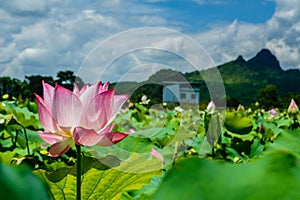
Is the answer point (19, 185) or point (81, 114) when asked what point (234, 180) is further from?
point (81, 114)

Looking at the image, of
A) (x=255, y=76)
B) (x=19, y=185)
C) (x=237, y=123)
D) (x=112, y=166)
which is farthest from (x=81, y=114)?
(x=255, y=76)

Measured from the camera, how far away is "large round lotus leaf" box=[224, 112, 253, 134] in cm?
277

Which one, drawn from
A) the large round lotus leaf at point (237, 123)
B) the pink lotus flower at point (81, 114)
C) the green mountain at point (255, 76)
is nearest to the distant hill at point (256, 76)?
the green mountain at point (255, 76)

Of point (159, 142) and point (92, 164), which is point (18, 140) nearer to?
point (159, 142)

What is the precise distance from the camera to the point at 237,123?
9.14 feet

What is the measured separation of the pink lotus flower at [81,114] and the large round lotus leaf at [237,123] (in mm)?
2047

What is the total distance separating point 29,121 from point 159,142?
0.64 m

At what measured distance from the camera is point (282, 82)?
67.3m

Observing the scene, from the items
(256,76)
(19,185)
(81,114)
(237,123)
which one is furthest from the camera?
(256,76)

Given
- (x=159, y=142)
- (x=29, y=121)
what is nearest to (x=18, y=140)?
(x=29, y=121)

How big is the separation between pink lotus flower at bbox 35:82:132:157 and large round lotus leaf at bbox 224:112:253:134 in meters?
2.05

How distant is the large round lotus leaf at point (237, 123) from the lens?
277 centimetres

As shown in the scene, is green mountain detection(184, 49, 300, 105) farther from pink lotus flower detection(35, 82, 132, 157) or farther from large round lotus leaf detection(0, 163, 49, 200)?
large round lotus leaf detection(0, 163, 49, 200)

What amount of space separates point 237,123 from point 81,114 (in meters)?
2.11
